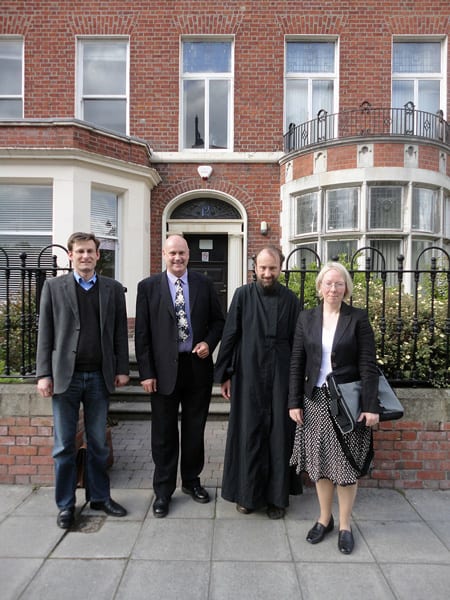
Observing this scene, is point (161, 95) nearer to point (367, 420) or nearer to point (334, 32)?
point (334, 32)

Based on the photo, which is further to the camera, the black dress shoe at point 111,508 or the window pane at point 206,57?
the window pane at point 206,57

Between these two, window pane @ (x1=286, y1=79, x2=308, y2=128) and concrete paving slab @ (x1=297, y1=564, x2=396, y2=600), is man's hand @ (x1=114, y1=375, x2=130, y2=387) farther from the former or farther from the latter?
window pane @ (x1=286, y1=79, x2=308, y2=128)

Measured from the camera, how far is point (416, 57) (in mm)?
8938

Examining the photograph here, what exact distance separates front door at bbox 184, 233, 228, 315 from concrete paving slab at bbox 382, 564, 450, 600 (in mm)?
6853

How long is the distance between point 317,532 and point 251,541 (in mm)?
426

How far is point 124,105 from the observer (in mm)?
9047

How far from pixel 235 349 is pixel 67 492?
1531mm

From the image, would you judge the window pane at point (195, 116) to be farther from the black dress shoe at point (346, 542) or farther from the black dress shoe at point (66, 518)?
the black dress shoe at point (346, 542)

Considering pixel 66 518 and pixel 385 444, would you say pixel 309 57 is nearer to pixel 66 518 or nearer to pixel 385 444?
pixel 385 444

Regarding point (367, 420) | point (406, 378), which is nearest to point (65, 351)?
point (367, 420)

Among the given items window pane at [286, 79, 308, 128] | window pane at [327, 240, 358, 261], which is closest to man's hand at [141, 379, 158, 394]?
window pane at [327, 240, 358, 261]

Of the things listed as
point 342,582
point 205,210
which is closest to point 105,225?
point 205,210

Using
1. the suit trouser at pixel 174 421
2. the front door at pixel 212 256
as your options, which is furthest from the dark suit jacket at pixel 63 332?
the front door at pixel 212 256

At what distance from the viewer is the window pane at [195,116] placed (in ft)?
29.9
